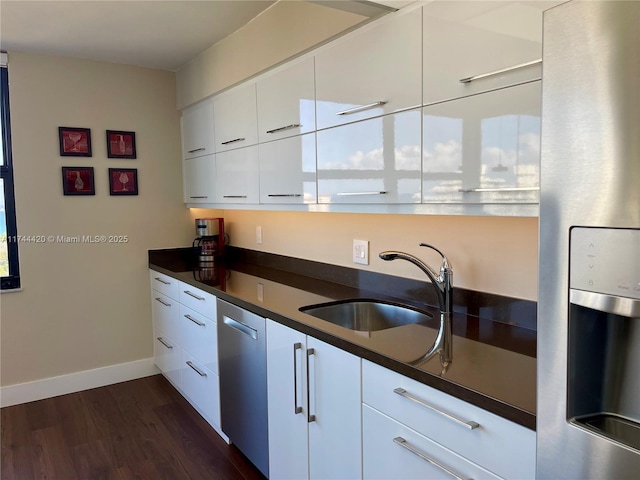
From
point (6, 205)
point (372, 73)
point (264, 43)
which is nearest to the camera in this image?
point (372, 73)

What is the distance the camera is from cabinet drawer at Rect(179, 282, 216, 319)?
2562 mm

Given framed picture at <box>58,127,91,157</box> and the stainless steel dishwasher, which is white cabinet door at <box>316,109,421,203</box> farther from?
framed picture at <box>58,127,91,157</box>

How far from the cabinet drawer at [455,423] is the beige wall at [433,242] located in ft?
1.98

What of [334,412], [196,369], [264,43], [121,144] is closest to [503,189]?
[334,412]

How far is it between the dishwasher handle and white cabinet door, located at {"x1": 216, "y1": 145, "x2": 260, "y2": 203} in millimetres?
708

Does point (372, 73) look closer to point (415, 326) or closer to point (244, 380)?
point (415, 326)

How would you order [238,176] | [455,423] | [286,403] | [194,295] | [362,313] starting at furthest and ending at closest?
[238,176]
[194,295]
[362,313]
[286,403]
[455,423]

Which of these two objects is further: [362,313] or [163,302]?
[163,302]

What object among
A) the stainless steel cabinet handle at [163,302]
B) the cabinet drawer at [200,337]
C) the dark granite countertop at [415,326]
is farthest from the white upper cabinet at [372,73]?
the stainless steel cabinet handle at [163,302]

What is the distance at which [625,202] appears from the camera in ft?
2.32

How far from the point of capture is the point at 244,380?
7.48 ft

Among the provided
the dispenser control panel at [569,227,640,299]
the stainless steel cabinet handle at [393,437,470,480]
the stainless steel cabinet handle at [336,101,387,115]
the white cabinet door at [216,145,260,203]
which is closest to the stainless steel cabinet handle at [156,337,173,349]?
the white cabinet door at [216,145,260,203]

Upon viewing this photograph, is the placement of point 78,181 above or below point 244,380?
above

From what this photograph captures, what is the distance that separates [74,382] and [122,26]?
7.82ft
